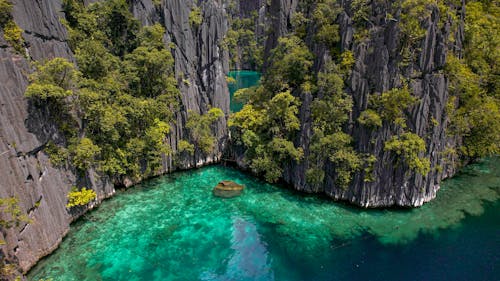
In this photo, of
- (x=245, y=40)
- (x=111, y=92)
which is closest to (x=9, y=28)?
(x=111, y=92)

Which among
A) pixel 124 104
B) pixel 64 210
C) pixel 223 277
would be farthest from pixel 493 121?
pixel 64 210

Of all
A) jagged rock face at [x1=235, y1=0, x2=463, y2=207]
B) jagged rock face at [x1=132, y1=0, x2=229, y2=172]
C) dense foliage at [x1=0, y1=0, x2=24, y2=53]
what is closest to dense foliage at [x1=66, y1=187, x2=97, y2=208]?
jagged rock face at [x1=132, y1=0, x2=229, y2=172]

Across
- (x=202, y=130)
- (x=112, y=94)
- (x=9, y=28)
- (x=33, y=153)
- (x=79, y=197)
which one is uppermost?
(x=9, y=28)

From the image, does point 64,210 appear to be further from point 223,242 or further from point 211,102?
point 211,102

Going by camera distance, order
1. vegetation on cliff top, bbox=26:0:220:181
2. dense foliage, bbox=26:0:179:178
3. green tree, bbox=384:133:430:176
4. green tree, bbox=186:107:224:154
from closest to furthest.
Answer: dense foliage, bbox=26:0:179:178
vegetation on cliff top, bbox=26:0:220:181
green tree, bbox=384:133:430:176
green tree, bbox=186:107:224:154

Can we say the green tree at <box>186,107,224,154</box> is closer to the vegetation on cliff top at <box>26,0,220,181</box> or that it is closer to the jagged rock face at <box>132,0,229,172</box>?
the vegetation on cliff top at <box>26,0,220,181</box>

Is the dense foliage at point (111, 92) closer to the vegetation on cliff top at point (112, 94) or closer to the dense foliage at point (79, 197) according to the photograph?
the vegetation on cliff top at point (112, 94)

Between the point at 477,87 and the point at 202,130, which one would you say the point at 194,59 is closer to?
the point at 202,130
